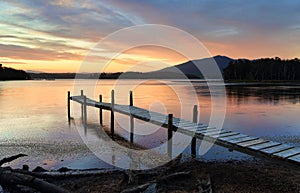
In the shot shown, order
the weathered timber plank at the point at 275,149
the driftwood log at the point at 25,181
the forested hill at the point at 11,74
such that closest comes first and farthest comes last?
the driftwood log at the point at 25,181 → the weathered timber plank at the point at 275,149 → the forested hill at the point at 11,74

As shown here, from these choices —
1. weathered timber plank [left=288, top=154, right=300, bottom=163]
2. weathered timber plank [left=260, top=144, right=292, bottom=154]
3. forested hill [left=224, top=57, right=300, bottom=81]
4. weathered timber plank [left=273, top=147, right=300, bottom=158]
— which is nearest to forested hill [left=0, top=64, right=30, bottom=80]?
forested hill [left=224, top=57, right=300, bottom=81]

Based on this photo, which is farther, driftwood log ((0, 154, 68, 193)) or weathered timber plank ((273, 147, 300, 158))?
weathered timber plank ((273, 147, 300, 158))

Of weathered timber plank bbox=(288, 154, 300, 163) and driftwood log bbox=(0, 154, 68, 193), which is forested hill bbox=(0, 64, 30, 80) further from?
weathered timber plank bbox=(288, 154, 300, 163)

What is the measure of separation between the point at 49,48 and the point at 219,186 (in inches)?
1453

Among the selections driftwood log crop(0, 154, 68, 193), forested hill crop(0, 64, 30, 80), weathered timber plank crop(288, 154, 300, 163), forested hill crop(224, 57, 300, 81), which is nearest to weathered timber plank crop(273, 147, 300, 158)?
weathered timber plank crop(288, 154, 300, 163)

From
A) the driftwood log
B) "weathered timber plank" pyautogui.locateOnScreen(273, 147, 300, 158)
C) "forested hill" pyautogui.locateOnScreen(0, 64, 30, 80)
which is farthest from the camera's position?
"forested hill" pyautogui.locateOnScreen(0, 64, 30, 80)

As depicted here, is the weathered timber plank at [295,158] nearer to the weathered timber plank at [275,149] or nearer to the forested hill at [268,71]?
the weathered timber plank at [275,149]

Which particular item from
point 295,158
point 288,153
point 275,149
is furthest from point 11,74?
point 295,158

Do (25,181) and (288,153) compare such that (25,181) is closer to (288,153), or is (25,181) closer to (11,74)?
(288,153)

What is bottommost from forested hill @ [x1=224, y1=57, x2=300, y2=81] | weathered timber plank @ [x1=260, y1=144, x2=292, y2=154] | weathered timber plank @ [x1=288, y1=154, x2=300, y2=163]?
weathered timber plank @ [x1=288, y1=154, x2=300, y2=163]

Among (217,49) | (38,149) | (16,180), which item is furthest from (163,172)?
(217,49)

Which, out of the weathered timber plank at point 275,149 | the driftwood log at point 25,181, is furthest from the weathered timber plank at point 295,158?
the driftwood log at point 25,181

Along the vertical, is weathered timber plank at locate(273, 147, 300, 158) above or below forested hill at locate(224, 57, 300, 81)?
below

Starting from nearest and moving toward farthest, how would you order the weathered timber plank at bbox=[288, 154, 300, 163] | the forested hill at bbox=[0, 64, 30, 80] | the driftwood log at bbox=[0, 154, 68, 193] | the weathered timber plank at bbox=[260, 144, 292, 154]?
1. the driftwood log at bbox=[0, 154, 68, 193]
2. the weathered timber plank at bbox=[288, 154, 300, 163]
3. the weathered timber plank at bbox=[260, 144, 292, 154]
4. the forested hill at bbox=[0, 64, 30, 80]
